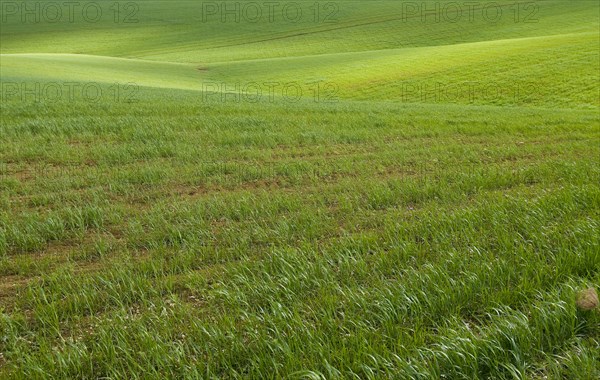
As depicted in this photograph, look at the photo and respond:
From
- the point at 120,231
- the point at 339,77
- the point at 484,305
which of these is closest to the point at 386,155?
the point at 120,231

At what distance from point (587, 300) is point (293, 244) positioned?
319cm

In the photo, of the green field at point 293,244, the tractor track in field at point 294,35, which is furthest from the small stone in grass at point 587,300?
the tractor track in field at point 294,35

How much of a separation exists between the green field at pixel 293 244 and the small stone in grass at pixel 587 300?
0.06 m

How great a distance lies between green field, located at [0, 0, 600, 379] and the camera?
3.63 metres

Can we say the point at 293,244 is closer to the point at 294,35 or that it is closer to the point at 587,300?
the point at 587,300

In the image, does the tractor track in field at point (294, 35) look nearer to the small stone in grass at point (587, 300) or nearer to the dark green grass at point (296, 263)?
the dark green grass at point (296, 263)

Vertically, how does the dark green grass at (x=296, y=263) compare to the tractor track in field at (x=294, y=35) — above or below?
below

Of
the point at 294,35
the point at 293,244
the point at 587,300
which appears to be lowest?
the point at 293,244

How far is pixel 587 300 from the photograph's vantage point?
3777mm

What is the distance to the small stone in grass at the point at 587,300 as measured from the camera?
375cm

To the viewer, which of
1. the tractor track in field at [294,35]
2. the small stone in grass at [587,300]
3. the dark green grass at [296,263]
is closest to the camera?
the dark green grass at [296,263]

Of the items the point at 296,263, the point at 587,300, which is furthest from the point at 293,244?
the point at 587,300

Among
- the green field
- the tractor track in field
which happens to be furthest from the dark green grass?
the tractor track in field

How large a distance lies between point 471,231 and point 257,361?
10.6ft
